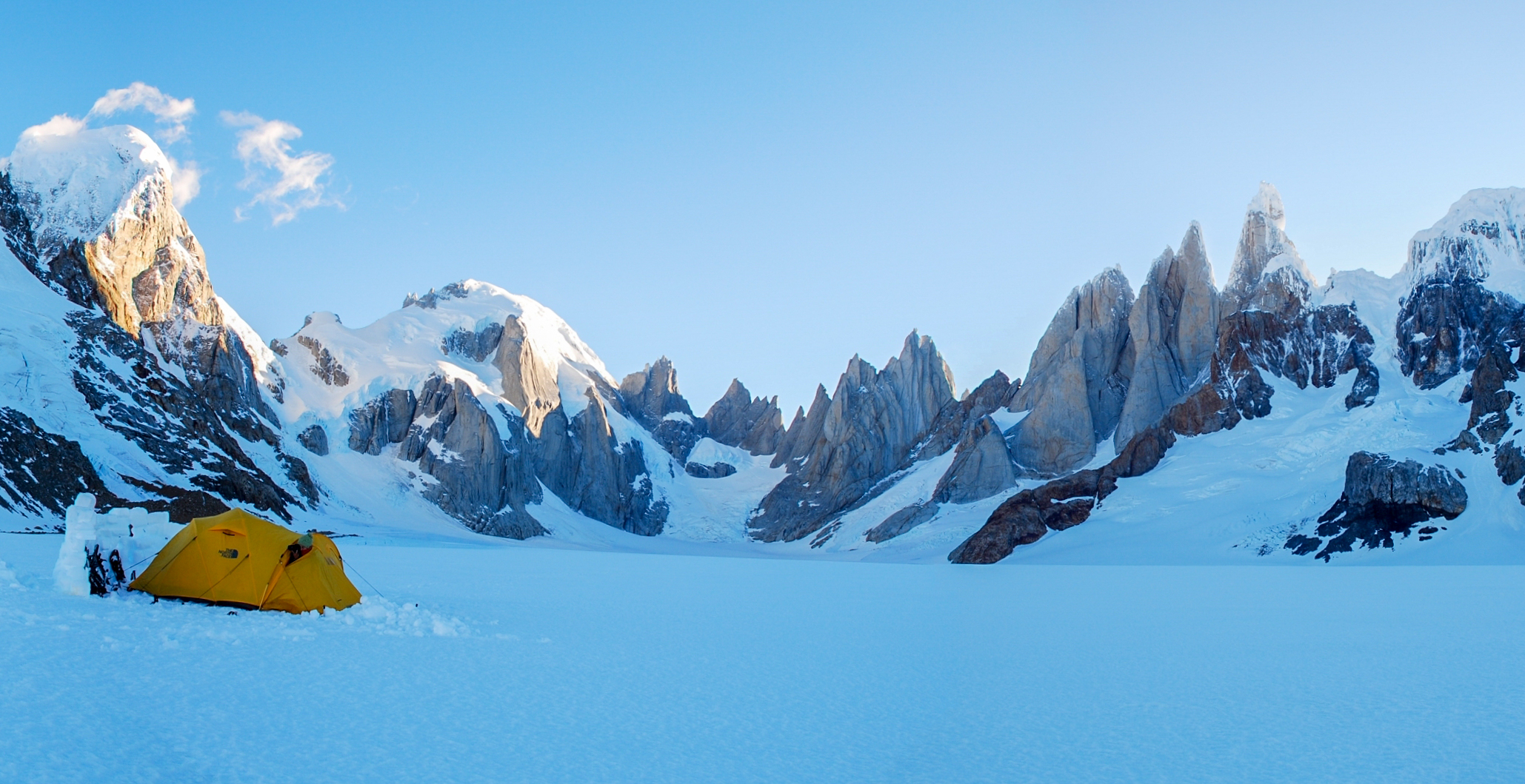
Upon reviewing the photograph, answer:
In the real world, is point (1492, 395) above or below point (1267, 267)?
below

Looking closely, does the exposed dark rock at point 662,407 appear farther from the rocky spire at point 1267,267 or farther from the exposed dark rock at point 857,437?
the rocky spire at point 1267,267

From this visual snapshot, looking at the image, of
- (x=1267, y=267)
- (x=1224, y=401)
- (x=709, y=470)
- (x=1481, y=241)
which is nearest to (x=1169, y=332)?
(x=1267, y=267)

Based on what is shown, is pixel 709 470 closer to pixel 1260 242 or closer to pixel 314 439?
pixel 314 439

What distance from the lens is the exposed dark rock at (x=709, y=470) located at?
156m

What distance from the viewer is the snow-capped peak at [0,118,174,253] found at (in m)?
72.6

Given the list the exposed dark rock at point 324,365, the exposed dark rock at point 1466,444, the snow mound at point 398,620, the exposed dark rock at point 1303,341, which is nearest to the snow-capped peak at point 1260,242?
the exposed dark rock at point 1303,341

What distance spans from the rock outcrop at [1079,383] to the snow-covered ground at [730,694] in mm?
75240

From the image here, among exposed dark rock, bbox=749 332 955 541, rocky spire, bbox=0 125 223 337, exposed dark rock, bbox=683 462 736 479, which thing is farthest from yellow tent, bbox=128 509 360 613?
exposed dark rock, bbox=683 462 736 479

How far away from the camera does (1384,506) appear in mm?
50531

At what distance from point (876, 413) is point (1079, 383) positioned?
4404 cm


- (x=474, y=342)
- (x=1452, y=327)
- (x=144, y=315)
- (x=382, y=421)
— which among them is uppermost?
(x=474, y=342)

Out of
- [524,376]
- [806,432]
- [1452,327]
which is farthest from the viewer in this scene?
[806,432]

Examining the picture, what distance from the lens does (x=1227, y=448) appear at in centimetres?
6962

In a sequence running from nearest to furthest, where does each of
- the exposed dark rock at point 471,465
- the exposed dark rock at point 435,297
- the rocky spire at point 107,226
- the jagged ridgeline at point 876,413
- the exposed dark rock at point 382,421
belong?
the jagged ridgeline at point 876,413 → the rocky spire at point 107,226 → the exposed dark rock at point 471,465 → the exposed dark rock at point 382,421 → the exposed dark rock at point 435,297
